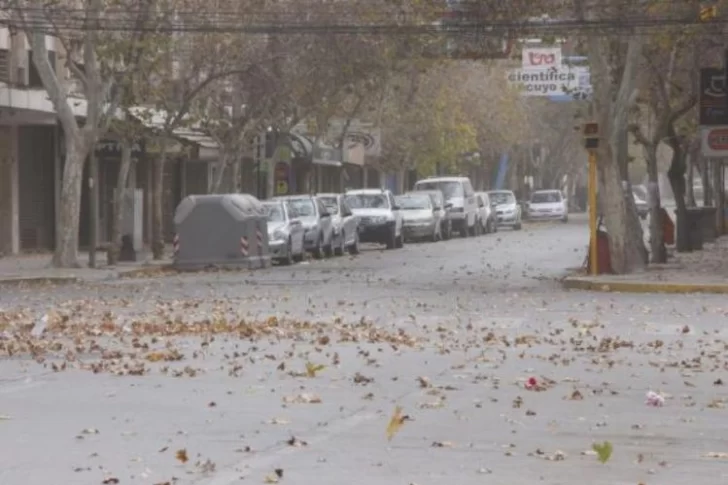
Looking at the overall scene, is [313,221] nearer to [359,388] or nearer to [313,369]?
[313,369]

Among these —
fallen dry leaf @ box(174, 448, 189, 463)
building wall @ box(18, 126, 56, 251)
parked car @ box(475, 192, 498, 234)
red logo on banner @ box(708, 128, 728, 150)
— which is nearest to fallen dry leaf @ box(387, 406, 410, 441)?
fallen dry leaf @ box(174, 448, 189, 463)

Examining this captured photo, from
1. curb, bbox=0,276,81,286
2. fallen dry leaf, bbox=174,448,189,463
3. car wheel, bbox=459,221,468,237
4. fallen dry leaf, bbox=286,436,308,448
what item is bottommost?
car wheel, bbox=459,221,468,237

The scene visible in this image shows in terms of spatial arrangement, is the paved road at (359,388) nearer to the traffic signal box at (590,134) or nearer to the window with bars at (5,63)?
the traffic signal box at (590,134)

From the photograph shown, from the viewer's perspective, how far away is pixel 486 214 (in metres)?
73.3

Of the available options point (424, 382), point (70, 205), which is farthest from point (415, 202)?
point (424, 382)

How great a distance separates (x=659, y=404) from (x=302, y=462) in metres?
4.24

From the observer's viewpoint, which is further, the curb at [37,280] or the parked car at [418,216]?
the parked car at [418,216]

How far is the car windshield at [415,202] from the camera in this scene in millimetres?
62000

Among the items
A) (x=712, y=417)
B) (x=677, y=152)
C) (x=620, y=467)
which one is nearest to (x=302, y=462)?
(x=620, y=467)

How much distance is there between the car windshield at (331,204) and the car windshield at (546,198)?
132 feet

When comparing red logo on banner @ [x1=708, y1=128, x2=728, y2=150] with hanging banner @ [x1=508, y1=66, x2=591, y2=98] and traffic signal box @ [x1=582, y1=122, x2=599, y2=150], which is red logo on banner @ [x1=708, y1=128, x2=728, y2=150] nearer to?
hanging banner @ [x1=508, y1=66, x2=591, y2=98]

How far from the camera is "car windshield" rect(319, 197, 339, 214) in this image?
49.8 m

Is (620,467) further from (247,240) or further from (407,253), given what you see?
(407,253)

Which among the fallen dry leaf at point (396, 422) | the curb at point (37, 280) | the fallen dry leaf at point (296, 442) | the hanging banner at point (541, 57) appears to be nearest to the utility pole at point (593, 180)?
the curb at point (37, 280)
